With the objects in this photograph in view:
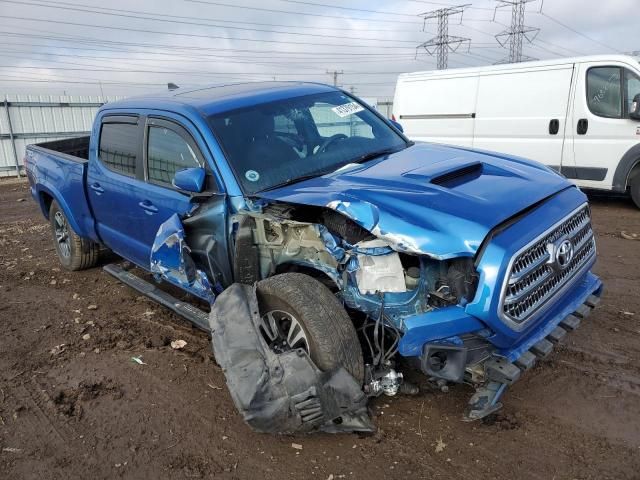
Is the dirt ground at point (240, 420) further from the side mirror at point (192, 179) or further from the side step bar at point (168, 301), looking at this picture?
the side mirror at point (192, 179)

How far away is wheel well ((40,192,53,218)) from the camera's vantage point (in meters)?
6.39

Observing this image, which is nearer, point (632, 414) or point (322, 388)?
point (322, 388)

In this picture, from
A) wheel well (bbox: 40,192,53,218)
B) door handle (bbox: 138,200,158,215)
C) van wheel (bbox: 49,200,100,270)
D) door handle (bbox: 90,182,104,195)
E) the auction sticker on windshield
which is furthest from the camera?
wheel well (bbox: 40,192,53,218)

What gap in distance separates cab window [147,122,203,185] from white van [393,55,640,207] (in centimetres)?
669

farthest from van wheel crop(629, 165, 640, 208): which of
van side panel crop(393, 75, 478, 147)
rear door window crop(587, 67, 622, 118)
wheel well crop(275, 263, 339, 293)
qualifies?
wheel well crop(275, 263, 339, 293)

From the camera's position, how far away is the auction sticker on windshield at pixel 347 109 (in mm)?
4371

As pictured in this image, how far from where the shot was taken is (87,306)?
5180mm

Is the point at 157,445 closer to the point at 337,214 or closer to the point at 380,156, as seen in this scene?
the point at 337,214

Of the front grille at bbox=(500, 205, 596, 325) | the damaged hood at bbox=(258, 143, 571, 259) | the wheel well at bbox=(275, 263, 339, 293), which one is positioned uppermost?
the damaged hood at bbox=(258, 143, 571, 259)

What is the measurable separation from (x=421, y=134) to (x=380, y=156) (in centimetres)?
698

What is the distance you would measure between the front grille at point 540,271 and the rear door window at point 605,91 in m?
5.67

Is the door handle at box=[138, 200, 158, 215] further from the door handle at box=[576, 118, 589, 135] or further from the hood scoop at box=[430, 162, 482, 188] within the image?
the door handle at box=[576, 118, 589, 135]

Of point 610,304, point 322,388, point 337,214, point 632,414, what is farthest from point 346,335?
point 610,304

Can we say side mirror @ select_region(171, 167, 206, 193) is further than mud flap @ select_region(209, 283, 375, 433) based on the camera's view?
Yes
